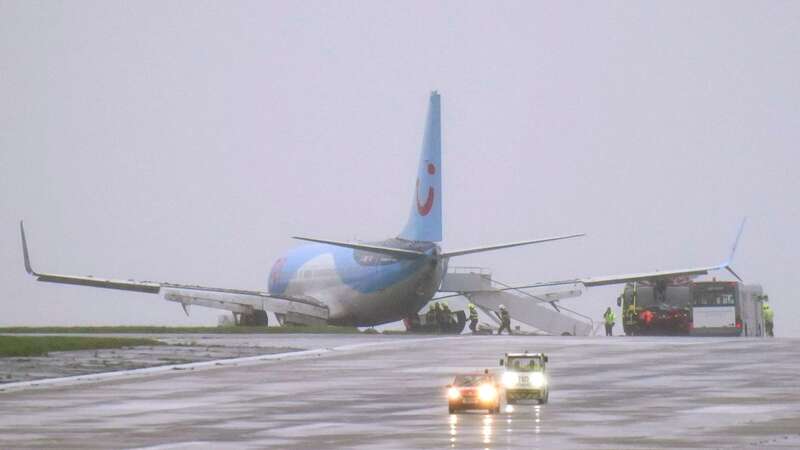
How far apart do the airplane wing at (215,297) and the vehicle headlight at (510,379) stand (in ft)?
177

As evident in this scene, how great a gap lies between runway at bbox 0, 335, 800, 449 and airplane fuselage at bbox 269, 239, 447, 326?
27.3 m

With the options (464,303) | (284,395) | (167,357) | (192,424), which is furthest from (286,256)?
(192,424)

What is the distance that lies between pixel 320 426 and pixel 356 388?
36.3 ft

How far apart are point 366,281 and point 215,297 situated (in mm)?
8700

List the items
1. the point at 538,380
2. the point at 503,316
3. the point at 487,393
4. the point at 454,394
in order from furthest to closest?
the point at 503,316 → the point at 538,380 → the point at 454,394 → the point at 487,393

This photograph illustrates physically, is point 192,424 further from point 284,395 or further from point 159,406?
point 284,395

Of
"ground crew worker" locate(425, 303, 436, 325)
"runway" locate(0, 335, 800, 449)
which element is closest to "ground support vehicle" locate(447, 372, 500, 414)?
"runway" locate(0, 335, 800, 449)

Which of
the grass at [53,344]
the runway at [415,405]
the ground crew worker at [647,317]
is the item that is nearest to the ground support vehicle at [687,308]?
the ground crew worker at [647,317]

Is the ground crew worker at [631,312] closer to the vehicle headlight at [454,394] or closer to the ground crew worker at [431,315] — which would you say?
the ground crew worker at [431,315]

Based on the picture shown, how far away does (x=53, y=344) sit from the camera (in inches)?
2406

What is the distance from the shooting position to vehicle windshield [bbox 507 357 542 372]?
38.0m

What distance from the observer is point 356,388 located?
4331 centimetres

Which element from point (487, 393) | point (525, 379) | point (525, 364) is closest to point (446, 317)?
point (525, 364)

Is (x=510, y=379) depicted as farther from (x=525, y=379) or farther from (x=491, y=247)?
(x=491, y=247)
